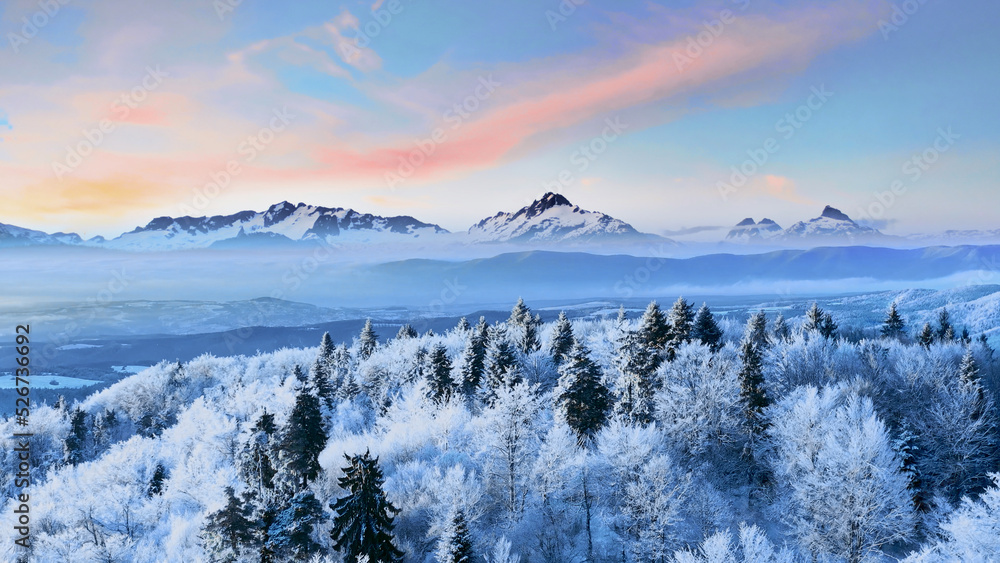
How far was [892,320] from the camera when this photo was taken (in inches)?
3861

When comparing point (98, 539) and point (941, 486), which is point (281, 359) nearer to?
point (98, 539)

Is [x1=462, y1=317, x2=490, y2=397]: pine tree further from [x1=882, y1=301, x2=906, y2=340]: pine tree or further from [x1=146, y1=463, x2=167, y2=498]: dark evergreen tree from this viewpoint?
[x1=882, y1=301, x2=906, y2=340]: pine tree

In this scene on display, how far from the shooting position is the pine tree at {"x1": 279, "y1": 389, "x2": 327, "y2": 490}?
4016cm

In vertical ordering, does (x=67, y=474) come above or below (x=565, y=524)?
below

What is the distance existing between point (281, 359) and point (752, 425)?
15186cm

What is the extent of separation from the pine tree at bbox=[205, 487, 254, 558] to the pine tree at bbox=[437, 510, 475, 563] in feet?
45.2

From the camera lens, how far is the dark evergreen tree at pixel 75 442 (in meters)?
86.8

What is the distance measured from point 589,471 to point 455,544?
14.1m

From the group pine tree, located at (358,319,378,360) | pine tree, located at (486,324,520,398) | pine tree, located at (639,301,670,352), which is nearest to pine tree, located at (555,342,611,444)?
pine tree, located at (486,324,520,398)

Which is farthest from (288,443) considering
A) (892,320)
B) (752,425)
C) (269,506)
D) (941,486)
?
(892,320)

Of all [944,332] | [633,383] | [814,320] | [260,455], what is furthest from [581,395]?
[944,332]

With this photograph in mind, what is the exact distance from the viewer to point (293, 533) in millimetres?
34094

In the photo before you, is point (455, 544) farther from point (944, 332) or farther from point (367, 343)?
point (944, 332)

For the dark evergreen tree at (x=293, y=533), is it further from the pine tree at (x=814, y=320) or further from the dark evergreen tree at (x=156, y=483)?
the pine tree at (x=814, y=320)
